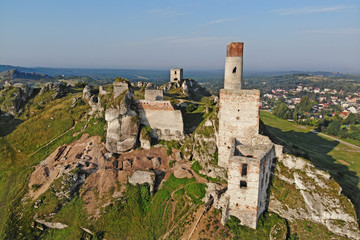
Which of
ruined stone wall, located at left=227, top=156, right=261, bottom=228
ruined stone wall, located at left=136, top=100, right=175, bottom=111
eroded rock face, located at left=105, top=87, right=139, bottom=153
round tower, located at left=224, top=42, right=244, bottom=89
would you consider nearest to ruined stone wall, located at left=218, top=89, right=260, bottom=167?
round tower, located at left=224, top=42, right=244, bottom=89

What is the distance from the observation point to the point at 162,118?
1251 inches

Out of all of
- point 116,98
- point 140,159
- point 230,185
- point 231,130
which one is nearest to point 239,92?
point 231,130

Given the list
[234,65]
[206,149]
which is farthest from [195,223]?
[234,65]

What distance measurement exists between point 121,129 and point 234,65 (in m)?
17.0

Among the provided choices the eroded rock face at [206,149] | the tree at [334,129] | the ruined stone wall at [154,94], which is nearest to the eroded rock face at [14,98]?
the ruined stone wall at [154,94]

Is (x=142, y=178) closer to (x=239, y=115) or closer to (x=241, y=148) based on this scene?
(x=241, y=148)

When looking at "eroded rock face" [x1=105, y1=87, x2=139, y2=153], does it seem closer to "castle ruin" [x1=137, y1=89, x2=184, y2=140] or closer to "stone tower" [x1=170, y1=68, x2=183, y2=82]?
"castle ruin" [x1=137, y1=89, x2=184, y2=140]

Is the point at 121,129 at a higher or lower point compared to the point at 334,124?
higher

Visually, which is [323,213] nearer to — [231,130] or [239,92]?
[231,130]

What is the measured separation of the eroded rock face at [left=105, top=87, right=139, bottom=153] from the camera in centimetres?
3094

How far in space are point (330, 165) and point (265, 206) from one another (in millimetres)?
19093

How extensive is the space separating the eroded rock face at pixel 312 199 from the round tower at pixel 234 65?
8867 millimetres

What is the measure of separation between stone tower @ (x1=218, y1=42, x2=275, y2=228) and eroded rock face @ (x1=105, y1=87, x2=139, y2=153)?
40.9 feet

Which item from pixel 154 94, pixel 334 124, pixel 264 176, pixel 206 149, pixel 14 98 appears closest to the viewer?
pixel 264 176
